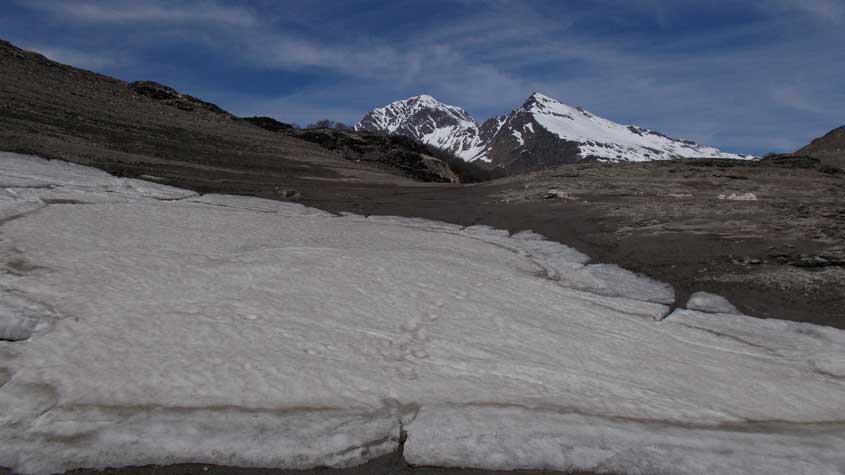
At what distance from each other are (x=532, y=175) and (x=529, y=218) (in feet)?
23.1

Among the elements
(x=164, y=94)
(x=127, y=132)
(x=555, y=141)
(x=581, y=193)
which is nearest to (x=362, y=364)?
(x=581, y=193)

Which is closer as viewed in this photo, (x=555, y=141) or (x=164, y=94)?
(x=164, y=94)

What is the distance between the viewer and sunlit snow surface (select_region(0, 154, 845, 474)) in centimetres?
314

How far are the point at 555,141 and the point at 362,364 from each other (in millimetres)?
135714

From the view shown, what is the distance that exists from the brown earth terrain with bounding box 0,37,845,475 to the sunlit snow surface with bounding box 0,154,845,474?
0.32m

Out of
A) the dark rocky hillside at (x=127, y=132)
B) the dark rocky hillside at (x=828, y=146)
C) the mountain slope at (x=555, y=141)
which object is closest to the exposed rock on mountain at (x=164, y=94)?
the dark rocky hillside at (x=127, y=132)

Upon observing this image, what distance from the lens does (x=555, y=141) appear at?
134000 millimetres

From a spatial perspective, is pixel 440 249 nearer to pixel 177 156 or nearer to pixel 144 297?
pixel 144 297

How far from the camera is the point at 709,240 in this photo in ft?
30.5

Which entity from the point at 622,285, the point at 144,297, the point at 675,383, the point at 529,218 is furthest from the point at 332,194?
the point at 675,383

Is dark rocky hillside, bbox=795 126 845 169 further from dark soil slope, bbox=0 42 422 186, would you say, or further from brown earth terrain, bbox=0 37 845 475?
dark soil slope, bbox=0 42 422 186

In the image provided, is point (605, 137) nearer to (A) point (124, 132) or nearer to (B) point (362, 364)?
(A) point (124, 132)

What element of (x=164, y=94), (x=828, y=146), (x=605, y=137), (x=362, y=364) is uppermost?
(x=605, y=137)

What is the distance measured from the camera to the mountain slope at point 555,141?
12888cm
